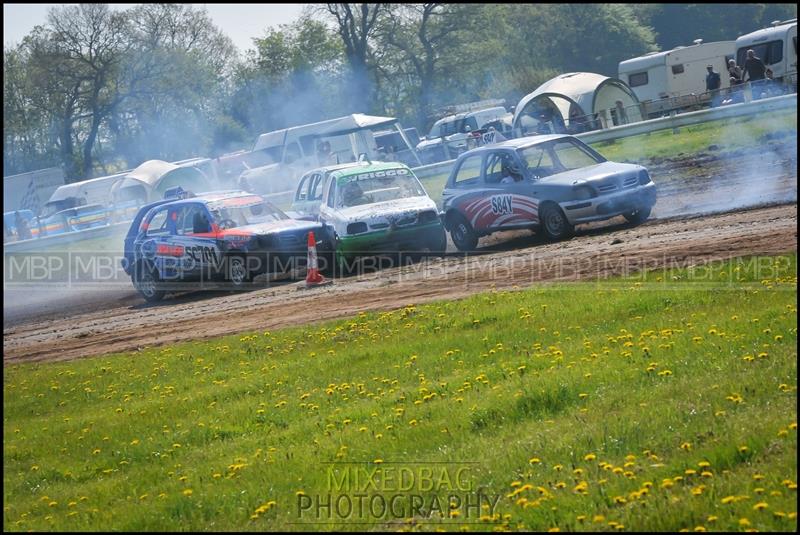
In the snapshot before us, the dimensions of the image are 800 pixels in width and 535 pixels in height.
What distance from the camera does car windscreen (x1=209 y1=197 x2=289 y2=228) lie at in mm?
17859

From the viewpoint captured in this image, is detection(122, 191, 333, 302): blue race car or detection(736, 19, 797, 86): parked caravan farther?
detection(736, 19, 797, 86): parked caravan

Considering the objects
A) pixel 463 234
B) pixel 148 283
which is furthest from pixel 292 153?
pixel 463 234

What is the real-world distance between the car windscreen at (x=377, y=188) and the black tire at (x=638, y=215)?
11.4ft

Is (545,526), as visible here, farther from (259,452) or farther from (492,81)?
(492,81)

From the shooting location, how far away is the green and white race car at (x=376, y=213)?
55.9 feet

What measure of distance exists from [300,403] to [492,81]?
59268 millimetres

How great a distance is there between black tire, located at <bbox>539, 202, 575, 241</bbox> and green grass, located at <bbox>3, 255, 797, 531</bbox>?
Answer: 4586 millimetres

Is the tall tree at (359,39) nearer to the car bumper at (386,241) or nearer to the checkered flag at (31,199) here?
the checkered flag at (31,199)

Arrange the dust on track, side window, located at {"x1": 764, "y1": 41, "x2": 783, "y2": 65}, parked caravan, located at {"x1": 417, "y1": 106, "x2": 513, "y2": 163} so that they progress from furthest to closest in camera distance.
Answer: parked caravan, located at {"x1": 417, "y1": 106, "x2": 513, "y2": 163}
side window, located at {"x1": 764, "y1": 41, "x2": 783, "y2": 65}
the dust on track

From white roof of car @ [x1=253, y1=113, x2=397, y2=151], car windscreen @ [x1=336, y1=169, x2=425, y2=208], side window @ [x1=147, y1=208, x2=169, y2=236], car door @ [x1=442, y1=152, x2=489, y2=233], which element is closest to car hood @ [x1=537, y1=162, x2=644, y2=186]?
car door @ [x1=442, y1=152, x2=489, y2=233]

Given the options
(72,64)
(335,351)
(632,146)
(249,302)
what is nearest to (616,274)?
(335,351)

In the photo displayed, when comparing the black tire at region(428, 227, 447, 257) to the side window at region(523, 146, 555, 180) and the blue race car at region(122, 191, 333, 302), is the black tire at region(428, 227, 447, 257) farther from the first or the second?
the side window at region(523, 146, 555, 180)

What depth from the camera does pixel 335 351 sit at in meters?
10.7

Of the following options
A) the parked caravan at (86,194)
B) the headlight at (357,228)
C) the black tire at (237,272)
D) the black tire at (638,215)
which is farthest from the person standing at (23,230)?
the black tire at (638,215)
